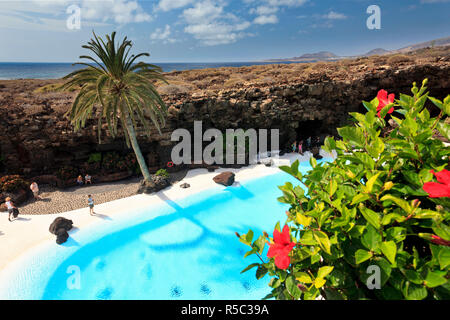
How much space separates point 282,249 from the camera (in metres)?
1.80

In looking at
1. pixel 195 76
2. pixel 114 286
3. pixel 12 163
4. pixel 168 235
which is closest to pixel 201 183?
pixel 168 235

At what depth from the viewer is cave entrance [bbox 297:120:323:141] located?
18892mm

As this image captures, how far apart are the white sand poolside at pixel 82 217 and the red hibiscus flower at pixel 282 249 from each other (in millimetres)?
9771

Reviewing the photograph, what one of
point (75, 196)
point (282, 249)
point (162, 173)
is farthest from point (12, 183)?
point (282, 249)

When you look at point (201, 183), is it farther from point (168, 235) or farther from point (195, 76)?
point (195, 76)

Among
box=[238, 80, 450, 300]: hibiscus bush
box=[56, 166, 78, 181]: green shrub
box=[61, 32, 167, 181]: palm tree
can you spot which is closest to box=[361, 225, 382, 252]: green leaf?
box=[238, 80, 450, 300]: hibiscus bush

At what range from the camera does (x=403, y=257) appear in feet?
4.70

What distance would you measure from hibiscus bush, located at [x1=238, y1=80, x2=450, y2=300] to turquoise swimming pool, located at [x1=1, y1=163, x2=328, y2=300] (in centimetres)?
551

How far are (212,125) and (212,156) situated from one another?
8.02 feet

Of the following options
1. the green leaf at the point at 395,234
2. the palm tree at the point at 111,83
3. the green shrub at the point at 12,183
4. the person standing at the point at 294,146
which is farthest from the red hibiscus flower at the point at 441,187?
the person standing at the point at 294,146

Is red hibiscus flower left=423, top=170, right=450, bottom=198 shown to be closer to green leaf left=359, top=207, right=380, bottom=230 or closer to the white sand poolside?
green leaf left=359, top=207, right=380, bottom=230

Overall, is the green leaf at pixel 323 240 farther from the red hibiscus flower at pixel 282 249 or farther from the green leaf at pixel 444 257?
the green leaf at pixel 444 257

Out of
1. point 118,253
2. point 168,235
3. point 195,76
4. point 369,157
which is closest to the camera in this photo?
point 369,157

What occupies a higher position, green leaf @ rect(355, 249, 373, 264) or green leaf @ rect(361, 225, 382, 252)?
green leaf @ rect(361, 225, 382, 252)
